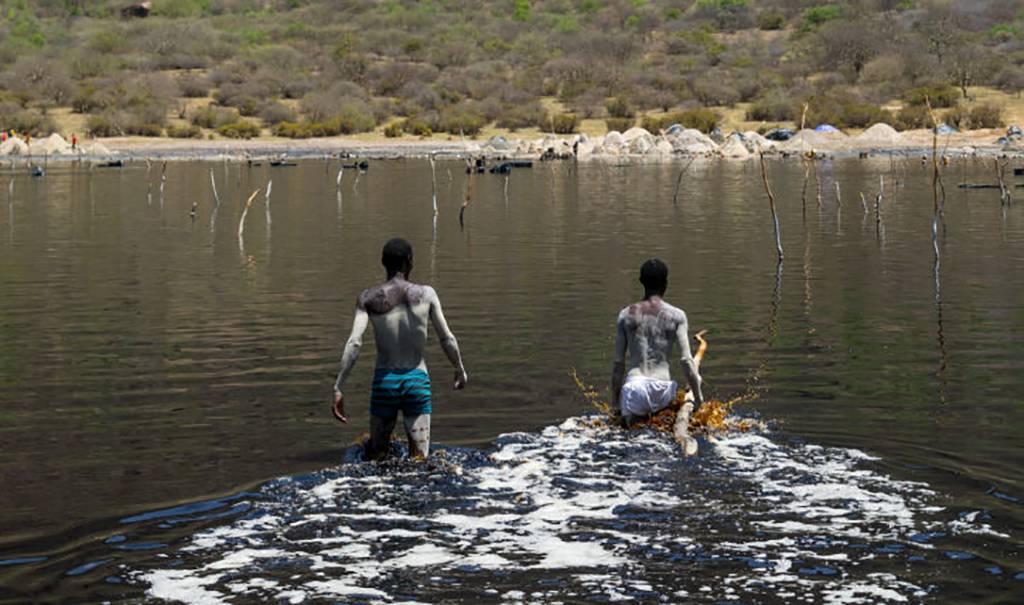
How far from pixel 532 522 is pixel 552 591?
1.45 metres

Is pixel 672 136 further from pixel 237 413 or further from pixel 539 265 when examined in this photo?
pixel 237 413

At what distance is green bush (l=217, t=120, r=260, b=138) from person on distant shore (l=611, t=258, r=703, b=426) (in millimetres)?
68949

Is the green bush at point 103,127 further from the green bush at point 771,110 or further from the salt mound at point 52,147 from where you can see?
the green bush at point 771,110

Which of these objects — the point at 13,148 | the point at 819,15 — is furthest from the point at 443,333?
the point at 819,15

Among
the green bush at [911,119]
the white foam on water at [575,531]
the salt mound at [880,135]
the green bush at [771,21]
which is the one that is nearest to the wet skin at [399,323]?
the white foam on water at [575,531]

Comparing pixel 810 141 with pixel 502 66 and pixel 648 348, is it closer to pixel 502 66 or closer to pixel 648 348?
pixel 502 66

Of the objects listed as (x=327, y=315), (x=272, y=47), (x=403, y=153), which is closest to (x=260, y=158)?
(x=403, y=153)

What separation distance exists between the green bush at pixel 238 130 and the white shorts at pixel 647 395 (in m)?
69.0

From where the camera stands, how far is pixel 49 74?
301ft

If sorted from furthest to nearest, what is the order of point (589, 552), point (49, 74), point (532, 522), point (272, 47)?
point (272, 47) < point (49, 74) < point (532, 522) < point (589, 552)

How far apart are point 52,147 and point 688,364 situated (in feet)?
212

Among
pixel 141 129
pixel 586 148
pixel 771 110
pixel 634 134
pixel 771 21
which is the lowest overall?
pixel 586 148

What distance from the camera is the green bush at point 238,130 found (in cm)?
7931

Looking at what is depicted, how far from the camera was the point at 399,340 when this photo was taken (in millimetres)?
11344
